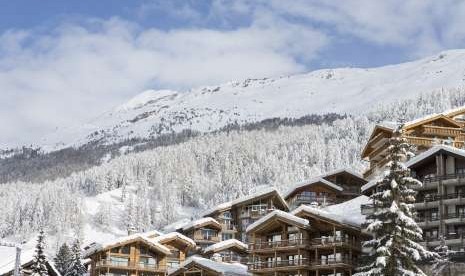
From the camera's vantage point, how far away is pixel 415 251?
4138 centimetres

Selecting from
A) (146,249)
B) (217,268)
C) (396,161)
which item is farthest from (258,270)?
(396,161)

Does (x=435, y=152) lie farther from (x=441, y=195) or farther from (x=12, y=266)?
(x=12, y=266)

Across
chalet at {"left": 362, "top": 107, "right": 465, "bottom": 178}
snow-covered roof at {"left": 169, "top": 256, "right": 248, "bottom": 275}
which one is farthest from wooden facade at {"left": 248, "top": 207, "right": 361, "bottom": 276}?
chalet at {"left": 362, "top": 107, "right": 465, "bottom": 178}

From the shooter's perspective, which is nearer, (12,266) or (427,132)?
(12,266)

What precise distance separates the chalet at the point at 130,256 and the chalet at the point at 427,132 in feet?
89.2

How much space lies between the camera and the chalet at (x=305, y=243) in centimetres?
6769

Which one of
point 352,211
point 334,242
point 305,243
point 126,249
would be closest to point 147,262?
point 126,249

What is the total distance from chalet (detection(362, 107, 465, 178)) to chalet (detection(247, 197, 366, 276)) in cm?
1269

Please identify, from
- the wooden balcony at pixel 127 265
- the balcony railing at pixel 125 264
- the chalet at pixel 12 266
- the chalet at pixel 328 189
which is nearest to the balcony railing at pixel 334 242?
the wooden balcony at pixel 127 265

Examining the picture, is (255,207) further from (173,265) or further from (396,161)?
(396,161)

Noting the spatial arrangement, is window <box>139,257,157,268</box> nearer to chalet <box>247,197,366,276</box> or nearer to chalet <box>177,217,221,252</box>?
chalet <box>177,217,221,252</box>

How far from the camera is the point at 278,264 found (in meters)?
72.5

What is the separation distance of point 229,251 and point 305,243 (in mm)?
19027

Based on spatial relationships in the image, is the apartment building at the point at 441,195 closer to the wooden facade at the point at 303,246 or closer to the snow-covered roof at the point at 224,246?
the wooden facade at the point at 303,246
